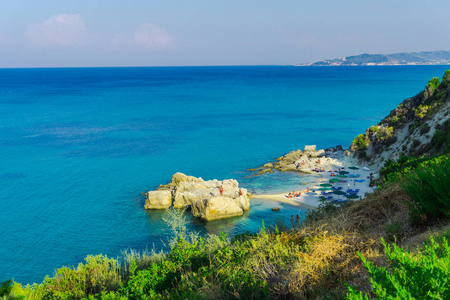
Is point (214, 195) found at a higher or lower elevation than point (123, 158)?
higher

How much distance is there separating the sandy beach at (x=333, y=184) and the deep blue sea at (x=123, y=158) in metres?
1.83

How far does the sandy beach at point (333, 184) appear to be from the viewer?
120 feet

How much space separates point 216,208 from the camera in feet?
111

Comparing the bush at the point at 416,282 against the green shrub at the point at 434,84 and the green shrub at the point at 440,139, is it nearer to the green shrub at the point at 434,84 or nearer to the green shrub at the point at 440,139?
the green shrub at the point at 440,139

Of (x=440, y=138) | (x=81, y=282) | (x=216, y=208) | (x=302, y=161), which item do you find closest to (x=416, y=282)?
(x=81, y=282)

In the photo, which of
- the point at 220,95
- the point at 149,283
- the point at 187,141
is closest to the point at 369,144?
the point at 187,141

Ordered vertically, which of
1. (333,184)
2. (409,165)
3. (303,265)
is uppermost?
(303,265)

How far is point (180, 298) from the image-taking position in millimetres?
→ 8711

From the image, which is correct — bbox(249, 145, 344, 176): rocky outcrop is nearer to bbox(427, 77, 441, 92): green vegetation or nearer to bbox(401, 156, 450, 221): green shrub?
bbox(427, 77, 441, 92): green vegetation

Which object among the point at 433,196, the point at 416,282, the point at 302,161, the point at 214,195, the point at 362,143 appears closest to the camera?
the point at 416,282

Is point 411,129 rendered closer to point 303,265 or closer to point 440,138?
point 440,138

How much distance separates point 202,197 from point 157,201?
4871 mm

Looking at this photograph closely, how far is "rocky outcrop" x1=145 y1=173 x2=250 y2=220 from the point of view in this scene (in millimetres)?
33875

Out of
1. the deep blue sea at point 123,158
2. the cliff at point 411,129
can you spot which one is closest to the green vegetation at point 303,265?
the deep blue sea at point 123,158
